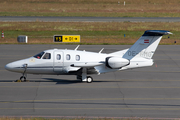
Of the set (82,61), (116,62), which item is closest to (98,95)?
(116,62)

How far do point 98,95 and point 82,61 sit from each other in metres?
3.92

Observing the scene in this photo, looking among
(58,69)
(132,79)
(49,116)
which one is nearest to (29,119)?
(49,116)

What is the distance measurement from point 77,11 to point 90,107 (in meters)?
73.1

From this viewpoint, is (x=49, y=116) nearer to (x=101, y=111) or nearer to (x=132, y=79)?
(x=101, y=111)

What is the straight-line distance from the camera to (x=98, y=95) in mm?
19938

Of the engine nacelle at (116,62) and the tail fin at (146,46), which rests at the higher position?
the tail fin at (146,46)

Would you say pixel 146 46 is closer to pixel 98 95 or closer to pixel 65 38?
pixel 98 95

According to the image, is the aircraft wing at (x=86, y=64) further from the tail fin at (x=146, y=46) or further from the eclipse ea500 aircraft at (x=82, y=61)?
the tail fin at (x=146, y=46)

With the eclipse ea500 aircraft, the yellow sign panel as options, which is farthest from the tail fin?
the yellow sign panel

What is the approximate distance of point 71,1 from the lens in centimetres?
11344

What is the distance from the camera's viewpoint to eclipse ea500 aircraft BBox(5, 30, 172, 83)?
2272 cm

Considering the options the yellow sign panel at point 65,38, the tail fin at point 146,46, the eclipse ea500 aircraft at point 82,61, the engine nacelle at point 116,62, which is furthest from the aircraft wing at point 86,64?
the yellow sign panel at point 65,38

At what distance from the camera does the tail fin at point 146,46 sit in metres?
22.7

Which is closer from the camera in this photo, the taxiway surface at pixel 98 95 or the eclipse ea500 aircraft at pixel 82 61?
the taxiway surface at pixel 98 95
